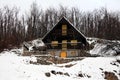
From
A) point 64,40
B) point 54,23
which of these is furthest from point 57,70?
point 54,23

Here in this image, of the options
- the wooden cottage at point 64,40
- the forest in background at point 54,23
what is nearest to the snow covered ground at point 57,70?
the wooden cottage at point 64,40

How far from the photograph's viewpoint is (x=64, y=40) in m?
44.2

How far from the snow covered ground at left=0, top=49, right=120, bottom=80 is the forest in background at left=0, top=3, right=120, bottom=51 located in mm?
39817

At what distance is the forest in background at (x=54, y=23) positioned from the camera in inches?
2751

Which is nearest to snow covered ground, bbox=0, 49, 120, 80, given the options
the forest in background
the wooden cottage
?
the wooden cottage

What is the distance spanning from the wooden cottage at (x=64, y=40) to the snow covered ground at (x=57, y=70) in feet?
41.2

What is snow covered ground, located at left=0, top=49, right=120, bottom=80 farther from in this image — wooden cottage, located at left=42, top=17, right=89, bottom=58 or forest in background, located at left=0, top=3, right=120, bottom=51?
forest in background, located at left=0, top=3, right=120, bottom=51

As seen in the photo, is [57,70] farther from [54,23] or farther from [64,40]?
[54,23]

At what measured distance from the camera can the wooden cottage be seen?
43469mm

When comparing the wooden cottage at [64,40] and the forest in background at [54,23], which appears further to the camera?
the forest in background at [54,23]

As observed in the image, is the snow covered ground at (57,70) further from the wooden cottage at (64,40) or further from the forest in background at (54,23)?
the forest in background at (54,23)

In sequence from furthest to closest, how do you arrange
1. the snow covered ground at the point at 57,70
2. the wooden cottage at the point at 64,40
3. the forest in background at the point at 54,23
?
the forest in background at the point at 54,23
the wooden cottage at the point at 64,40
the snow covered ground at the point at 57,70

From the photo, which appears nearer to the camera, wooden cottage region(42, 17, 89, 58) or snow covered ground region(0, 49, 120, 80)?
snow covered ground region(0, 49, 120, 80)

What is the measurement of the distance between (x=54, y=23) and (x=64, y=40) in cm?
3449
